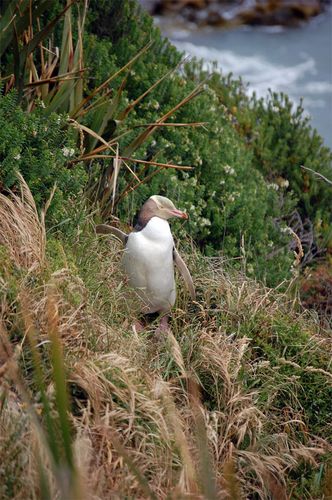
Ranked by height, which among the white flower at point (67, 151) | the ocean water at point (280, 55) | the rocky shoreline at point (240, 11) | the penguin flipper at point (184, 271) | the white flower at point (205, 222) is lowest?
the penguin flipper at point (184, 271)

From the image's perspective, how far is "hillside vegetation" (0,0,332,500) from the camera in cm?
392

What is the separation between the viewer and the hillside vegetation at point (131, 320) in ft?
12.9

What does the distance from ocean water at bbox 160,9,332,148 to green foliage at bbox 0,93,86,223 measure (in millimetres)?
7439

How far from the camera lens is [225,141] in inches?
331

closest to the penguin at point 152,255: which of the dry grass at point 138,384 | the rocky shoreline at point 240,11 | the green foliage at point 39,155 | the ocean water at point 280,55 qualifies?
the dry grass at point 138,384

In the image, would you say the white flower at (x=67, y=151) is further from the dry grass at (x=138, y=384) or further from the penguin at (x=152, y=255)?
the penguin at (x=152, y=255)

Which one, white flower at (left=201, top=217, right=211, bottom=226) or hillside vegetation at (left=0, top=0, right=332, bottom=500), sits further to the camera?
white flower at (left=201, top=217, right=211, bottom=226)

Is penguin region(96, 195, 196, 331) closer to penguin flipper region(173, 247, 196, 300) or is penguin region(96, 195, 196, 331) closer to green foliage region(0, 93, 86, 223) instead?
penguin flipper region(173, 247, 196, 300)

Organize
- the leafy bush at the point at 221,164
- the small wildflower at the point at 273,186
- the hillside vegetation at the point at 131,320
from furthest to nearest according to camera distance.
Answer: the small wildflower at the point at 273,186
the leafy bush at the point at 221,164
the hillside vegetation at the point at 131,320

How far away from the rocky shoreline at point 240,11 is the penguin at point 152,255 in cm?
1163

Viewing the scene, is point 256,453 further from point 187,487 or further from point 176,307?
point 176,307

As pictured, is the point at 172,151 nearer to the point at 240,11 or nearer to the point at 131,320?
the point at 131,320

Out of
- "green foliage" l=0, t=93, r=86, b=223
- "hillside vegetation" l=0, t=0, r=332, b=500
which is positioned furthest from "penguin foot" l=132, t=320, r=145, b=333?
"green foliage" l=0, t=93, r=86, b=223

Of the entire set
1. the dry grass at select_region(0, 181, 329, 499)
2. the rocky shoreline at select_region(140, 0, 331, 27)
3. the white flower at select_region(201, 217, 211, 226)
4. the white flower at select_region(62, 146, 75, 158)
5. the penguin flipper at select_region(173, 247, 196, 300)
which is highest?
the rocky shoreline at select_region(140, 0, 331, 27)
